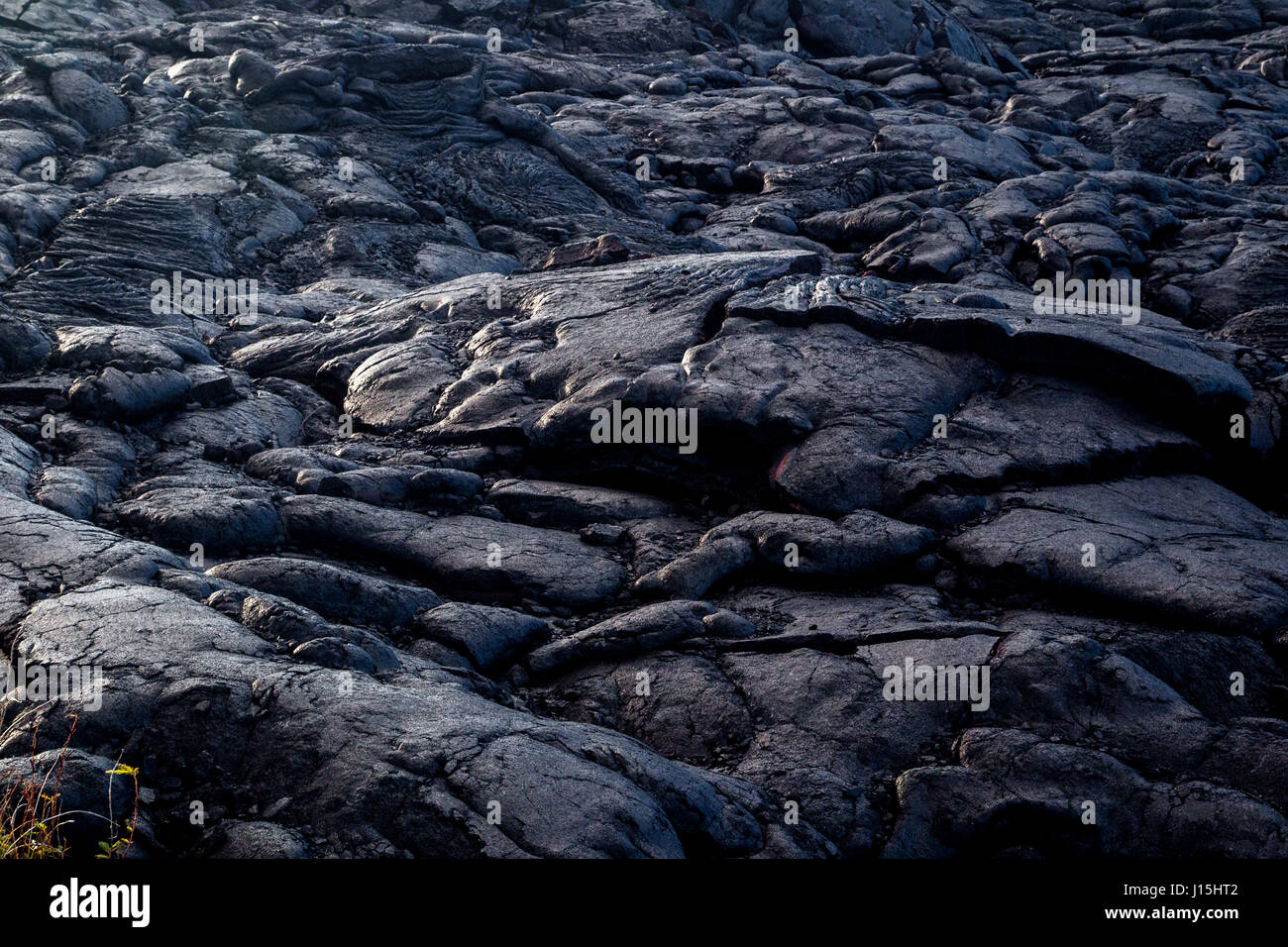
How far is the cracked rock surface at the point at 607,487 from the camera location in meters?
5.38

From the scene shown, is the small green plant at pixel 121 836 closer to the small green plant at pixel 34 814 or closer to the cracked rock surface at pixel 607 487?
the cracked rock surface at pixel 607 487

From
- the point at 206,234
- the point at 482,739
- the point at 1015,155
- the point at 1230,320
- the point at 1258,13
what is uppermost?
the point at 1258,13

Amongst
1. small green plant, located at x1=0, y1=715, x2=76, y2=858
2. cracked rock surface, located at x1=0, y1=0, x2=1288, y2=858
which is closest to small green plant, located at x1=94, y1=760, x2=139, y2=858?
cracked rock surface, located at x1=0, y1=0, x2=1288, y2=858

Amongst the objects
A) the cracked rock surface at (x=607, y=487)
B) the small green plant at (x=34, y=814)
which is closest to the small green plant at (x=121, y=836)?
the cracked rock surface at (x=607, y=487)

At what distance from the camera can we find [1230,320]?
1267 cm

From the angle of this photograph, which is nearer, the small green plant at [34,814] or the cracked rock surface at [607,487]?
the small green plant at [34,814]

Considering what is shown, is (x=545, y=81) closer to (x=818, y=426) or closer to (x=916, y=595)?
(x=818, y=426)

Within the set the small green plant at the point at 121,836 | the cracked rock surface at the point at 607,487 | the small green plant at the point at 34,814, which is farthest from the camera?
the cracked rock surface at the point at 607,487

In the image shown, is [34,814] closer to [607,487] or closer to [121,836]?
[121,836]

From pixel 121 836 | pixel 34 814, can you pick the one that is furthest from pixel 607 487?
pixel 34 814

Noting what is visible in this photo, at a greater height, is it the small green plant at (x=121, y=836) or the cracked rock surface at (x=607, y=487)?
the cracked rock surface at (x=607, y=487)

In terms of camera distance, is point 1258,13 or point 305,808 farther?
point 1258,13
